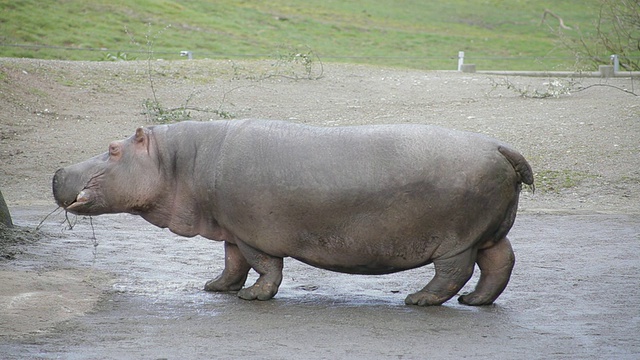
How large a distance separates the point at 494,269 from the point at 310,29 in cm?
2678

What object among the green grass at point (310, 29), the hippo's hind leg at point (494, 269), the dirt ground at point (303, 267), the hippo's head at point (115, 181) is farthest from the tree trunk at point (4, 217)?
the green grass at point (310, 29)

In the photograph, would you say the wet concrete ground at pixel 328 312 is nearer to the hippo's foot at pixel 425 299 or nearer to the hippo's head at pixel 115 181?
the hippo's foot at pixel 425 299

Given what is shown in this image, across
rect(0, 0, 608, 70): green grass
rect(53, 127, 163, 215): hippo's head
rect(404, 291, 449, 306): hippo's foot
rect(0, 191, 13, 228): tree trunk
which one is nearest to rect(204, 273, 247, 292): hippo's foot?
rect(53, 127, 163, 215): hippo's head

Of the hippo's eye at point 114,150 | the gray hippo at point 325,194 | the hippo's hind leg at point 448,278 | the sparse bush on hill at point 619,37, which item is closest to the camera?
the gray hippo at point 325,194

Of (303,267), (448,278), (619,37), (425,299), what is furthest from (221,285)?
(619,37)

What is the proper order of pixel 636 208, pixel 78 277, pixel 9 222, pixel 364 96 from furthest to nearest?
pixel 364 96
pixel 636 208
pixel 9 222
pixel 78 277

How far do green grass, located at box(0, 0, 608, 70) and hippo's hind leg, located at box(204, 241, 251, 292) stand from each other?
52.0 ft

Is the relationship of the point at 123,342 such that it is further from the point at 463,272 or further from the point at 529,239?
the point at 529,239

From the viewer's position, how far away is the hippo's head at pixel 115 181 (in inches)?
279

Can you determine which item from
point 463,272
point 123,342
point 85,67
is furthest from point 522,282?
point 85,67

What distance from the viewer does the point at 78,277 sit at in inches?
296

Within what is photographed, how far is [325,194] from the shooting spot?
6.71 m

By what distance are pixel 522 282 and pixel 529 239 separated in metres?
1.72

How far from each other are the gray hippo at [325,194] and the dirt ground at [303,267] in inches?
14.0
